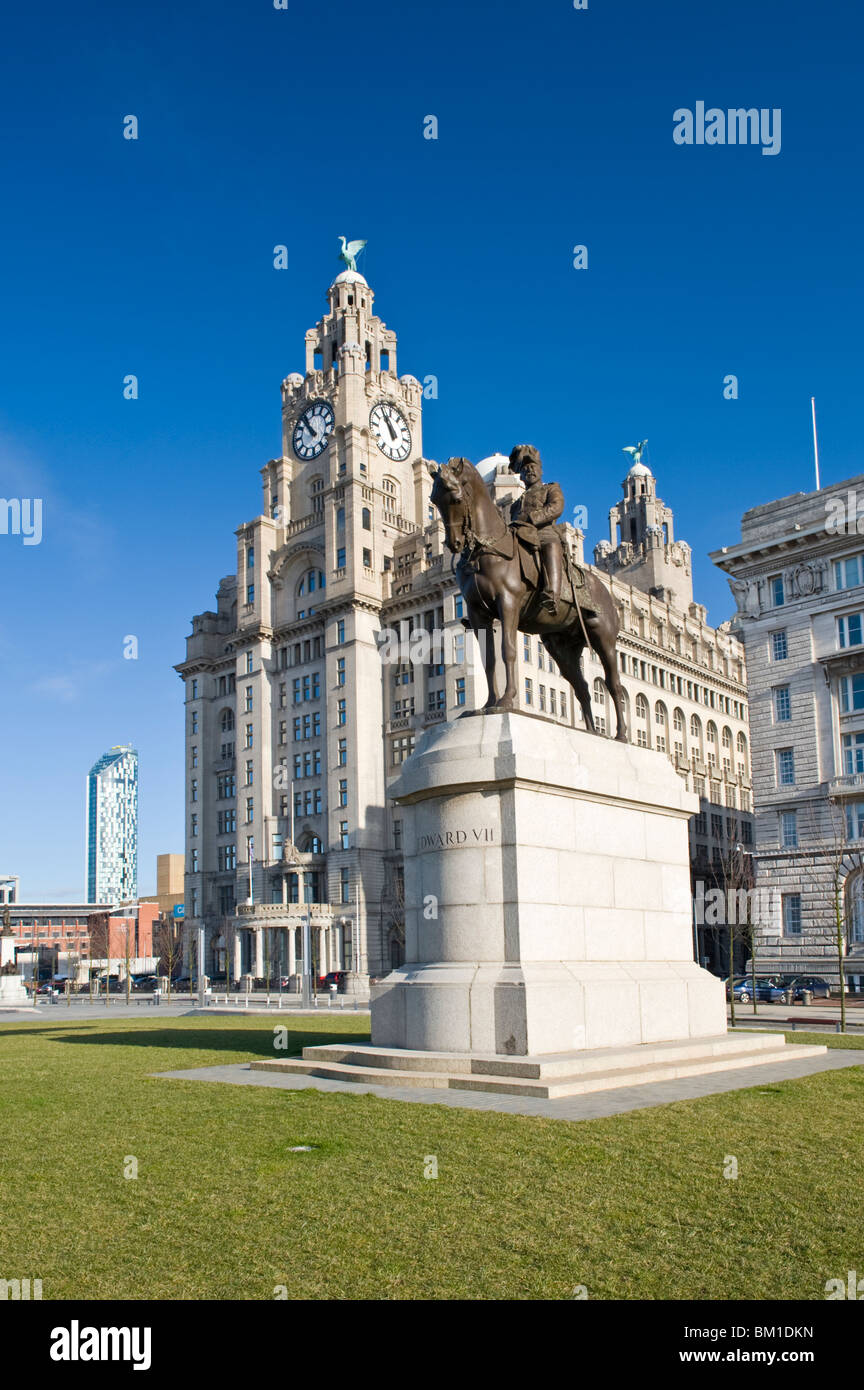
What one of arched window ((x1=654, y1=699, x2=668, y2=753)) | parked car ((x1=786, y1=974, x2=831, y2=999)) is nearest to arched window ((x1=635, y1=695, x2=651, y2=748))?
arched window ((x1=654, y1=699, x2=668, y2=753))

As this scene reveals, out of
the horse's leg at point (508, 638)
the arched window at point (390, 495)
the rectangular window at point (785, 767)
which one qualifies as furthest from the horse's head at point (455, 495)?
the arched window at point (390, 495)

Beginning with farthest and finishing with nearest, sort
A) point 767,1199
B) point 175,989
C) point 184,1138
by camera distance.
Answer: point 175,989, point 184,1138, point 767,1199

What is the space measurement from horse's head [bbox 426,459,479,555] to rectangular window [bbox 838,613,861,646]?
4826 centimetres

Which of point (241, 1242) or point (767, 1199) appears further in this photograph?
point (767, 1199)

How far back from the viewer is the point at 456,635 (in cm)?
8762

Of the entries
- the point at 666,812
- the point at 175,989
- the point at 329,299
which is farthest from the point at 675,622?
the point at 666,812

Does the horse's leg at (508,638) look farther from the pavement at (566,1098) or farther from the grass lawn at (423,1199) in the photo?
the grass lawn at (423,1199)

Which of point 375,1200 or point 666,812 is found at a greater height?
point 666,812

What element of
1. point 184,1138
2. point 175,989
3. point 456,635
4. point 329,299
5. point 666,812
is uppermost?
point 329,299

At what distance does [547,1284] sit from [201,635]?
371 ft

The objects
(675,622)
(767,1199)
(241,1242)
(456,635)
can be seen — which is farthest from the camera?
(675,622)

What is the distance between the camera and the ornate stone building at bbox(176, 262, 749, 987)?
9106cm

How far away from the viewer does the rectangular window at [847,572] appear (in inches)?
2392
